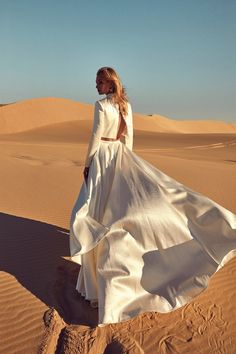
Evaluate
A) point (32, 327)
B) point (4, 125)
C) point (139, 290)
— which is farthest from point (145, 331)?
point (4, 125)

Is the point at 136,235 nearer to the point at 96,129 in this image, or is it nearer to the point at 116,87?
the point at 96,129

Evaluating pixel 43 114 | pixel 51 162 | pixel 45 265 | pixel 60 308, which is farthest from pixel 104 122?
pixel 43 114

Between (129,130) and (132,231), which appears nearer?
(132,231)

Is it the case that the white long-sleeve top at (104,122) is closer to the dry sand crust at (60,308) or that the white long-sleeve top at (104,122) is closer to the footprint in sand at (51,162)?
the dry sand crust at (60,308)

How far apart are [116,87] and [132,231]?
1550mm

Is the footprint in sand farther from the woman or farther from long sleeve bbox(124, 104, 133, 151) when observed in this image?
the woman

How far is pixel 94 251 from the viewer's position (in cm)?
452

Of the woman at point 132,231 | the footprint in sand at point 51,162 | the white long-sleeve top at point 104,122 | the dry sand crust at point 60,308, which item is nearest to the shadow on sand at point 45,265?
the dry sand crust at point 60,308

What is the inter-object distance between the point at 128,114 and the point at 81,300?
2.16 metres

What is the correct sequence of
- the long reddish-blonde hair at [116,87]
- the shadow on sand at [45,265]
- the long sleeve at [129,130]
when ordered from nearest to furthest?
1. the long reddish-blonde hair at [116,87]
2. the shadow on sand at [45,265]
3. the long sleeve at [129,130]

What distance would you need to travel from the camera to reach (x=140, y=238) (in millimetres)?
4332

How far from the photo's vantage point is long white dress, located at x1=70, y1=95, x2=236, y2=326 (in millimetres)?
4168

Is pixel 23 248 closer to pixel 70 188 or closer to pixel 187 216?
pixel 187 216

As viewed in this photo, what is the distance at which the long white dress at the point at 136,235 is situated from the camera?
4.17 metres
